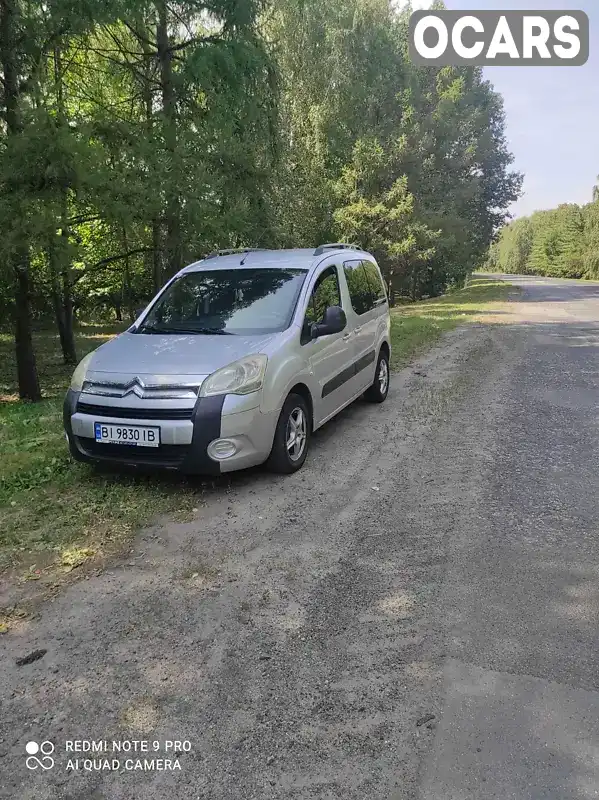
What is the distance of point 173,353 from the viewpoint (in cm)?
515

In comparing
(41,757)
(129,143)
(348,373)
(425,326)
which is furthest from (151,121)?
(41,757)

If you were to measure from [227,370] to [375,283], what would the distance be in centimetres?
390

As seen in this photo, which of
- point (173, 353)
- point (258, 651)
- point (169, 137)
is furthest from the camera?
point (169, 137)

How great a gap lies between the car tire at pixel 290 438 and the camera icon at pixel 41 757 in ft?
9.98

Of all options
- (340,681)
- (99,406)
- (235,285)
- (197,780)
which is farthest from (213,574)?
(235,285)

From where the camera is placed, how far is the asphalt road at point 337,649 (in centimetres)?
229

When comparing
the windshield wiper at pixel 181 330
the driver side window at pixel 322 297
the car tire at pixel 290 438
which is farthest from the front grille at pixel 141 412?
the driver side window at pixel 322 297

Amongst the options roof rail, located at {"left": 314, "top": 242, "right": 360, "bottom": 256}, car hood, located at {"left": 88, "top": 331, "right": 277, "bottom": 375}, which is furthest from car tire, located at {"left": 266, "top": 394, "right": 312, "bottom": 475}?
roof rail, located at {"left": 314, "top": 242, "right": 360, "bottom": 256}

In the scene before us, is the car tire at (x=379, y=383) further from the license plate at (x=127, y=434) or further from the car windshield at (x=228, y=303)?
the license plate at (x=127, y=434)

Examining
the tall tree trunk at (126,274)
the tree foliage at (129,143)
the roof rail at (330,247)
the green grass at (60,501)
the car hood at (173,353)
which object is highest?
the tree foliage at (129,143)

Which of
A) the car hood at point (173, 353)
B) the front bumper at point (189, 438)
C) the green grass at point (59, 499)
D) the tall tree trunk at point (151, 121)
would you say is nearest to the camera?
the green grass at point (59, 499)

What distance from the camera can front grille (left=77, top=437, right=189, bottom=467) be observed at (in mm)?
4715
